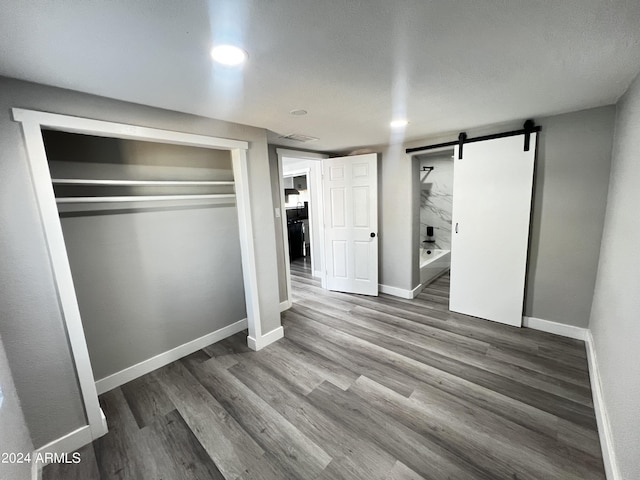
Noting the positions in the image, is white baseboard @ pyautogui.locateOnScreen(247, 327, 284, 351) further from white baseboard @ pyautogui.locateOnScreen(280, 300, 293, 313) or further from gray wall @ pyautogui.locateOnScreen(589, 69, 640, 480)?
gray wall @ pyautogui.locateOnScreen(589, 69, 640, 480)

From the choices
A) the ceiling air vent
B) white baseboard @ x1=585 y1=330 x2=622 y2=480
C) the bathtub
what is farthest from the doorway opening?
white baseboard @ x1=585 y1=330 x2=622 y2=480

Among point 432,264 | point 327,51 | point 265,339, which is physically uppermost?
point 327,51

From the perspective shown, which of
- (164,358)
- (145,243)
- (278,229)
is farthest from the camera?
(278,229)

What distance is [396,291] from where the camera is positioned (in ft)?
12.7

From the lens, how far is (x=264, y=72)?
1404 millimetres

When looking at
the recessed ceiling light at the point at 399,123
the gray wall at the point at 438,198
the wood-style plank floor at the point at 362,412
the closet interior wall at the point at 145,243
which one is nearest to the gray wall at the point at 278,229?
the closet interior wall at the point at 145,243

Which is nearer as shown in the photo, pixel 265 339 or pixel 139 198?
pixel 139 198

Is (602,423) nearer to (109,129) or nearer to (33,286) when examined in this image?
(33,286)

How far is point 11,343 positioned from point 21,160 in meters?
1.01

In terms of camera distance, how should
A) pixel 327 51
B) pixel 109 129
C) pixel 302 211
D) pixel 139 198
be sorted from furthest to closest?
1. pixel 302 211
2. pixel 139 198
3. pixel 109 129
4. pixel 327 51

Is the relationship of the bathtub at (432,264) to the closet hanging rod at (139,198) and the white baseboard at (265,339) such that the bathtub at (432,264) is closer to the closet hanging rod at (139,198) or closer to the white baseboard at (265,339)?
the white baseboard at (265,339)

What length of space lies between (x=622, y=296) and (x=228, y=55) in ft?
8.41

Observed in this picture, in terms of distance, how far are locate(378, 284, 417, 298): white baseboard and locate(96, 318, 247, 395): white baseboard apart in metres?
2.12

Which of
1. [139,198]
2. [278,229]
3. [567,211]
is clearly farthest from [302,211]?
[567,211]
